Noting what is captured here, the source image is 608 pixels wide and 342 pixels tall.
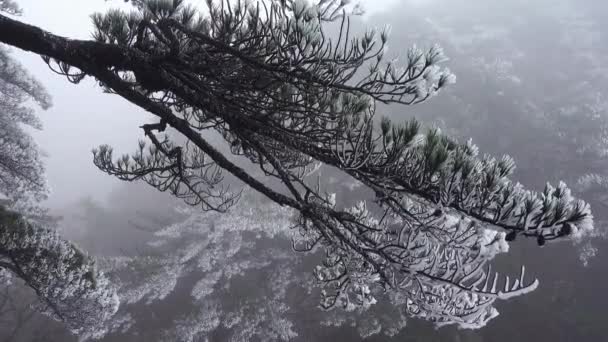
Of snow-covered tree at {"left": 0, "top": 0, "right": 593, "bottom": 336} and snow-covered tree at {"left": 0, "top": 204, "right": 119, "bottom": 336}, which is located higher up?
snow-covered tree at {"left": 0, "top": 0, "right": 593, "bottom": 336}

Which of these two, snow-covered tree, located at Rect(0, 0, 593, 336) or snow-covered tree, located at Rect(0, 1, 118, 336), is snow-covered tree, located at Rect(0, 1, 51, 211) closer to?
snow-covered tree, located at Rect(0, 1, 118, 336)

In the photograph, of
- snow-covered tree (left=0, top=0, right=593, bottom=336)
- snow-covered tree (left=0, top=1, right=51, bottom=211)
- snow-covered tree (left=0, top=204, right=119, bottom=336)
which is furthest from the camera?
snow-covered tree (left=0, top=1, right=51, bottom=211)

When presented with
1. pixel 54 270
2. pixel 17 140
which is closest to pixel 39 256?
pixel 54 270

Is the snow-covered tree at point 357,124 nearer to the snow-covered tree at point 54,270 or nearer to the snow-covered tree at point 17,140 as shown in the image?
the snow-covered tree at point 54,270

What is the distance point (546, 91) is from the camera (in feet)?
77.4

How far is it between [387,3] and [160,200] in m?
33.0

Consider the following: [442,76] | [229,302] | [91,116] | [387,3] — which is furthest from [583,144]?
[91,116]

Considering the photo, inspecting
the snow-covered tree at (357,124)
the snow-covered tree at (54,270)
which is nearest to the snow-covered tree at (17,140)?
the snow-covered tree at (54,270)

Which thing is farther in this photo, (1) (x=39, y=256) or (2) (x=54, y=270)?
(2) (x=54, y=270)

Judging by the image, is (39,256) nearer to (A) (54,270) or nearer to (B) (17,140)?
(A) (54,270)

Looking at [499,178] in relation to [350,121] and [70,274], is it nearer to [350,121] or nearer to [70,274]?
[350,121]

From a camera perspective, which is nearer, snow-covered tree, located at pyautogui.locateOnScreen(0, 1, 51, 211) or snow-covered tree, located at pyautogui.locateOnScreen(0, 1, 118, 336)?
snow-covered tree, located at pyautogui.locateOnScreen(0, 1, 118, 336)

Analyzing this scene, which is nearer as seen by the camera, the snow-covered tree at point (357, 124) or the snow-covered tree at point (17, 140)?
the snow-covered tree at point (357, 124)

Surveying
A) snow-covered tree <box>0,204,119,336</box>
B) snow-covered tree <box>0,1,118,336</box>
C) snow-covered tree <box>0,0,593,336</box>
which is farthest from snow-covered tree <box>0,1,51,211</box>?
snow-covered tree <box>0,0,593,336</box>
